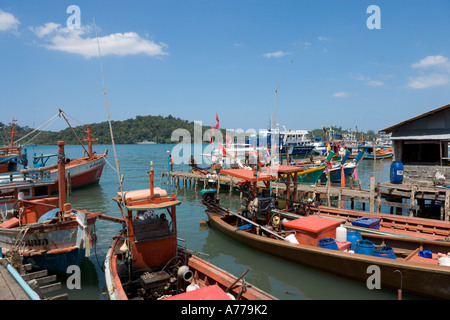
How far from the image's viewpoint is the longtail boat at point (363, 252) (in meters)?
9.11

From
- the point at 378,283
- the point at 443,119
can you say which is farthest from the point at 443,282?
the point at 443,119

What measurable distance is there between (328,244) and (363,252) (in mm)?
1233

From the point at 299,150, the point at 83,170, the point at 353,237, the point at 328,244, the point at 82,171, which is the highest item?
the point at 299,150

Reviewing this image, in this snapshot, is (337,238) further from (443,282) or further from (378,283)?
(443,282)

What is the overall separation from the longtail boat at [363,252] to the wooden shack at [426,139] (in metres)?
6.71

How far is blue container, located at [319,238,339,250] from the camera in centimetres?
1112

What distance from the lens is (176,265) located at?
8758mm

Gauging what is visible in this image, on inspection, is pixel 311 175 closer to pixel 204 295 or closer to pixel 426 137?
pixel 426 137

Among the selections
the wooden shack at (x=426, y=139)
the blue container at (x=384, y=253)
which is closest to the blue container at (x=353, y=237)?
the blue container at (x=384, y=253)

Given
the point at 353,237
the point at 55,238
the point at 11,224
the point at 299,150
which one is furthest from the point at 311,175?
the point at 299,150

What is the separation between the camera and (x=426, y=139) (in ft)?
60.1

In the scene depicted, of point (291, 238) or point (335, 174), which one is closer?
point (291, 238)

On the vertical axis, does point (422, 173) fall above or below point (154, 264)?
above
